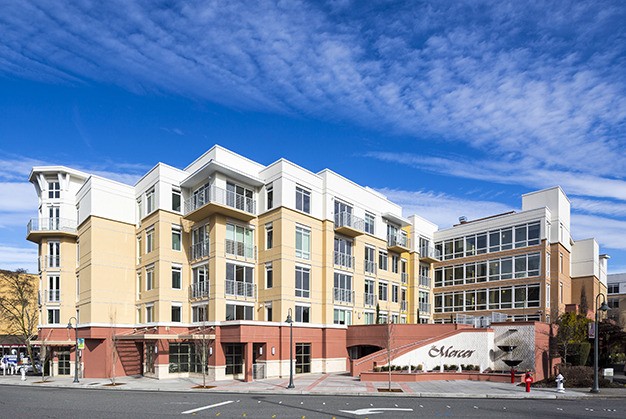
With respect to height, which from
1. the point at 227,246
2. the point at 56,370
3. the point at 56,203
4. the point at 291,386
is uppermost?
the point at 56,203

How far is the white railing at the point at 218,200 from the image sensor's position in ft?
109

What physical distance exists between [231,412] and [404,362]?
15.9 meters

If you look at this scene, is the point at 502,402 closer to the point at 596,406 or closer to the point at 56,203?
the point at 596,406

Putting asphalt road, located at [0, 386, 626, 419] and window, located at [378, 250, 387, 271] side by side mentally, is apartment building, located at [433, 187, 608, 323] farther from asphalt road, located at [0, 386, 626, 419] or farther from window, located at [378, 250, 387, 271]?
asphalt road, located at [0, 386, 626, 419]

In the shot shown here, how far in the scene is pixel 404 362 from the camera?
31.6 meters

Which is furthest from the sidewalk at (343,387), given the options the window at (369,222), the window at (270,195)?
the window at (369,222)

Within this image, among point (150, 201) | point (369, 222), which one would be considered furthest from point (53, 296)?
point (369, 222)

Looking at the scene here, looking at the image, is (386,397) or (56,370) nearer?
(386,397)

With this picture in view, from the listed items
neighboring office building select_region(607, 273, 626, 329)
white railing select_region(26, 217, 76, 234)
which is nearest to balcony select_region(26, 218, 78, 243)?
white railing select_region(26, 217, 76, 234)

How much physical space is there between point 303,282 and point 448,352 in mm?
11127

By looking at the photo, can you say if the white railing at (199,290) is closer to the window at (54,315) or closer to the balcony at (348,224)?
the balcony at (348,224)

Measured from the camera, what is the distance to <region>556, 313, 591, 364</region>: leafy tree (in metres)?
32.0

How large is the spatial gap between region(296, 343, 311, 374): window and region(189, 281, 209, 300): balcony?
7.49 meters

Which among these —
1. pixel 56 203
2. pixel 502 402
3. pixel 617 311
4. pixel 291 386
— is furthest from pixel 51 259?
pixel 617 311
